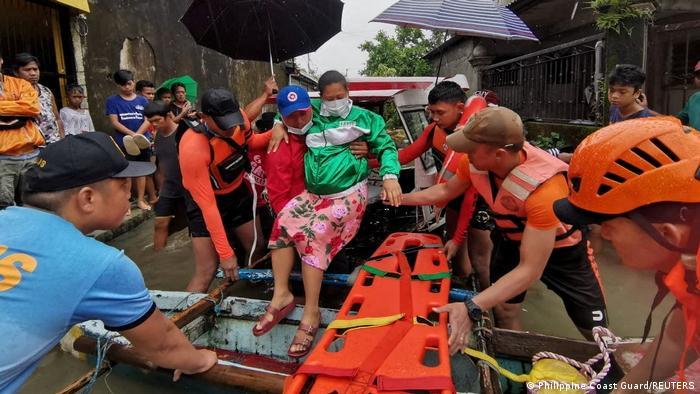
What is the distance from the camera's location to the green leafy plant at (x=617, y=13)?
596 cm

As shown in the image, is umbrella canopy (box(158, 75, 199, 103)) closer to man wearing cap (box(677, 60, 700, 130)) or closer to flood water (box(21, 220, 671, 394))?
flood water (box(21, 220, 671, 394))

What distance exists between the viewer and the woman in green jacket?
313 centimetres

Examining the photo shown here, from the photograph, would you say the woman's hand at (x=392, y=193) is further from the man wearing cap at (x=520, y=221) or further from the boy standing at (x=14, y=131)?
the boy standing at (x=14, y=131)

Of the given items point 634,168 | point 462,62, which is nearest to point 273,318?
point 634,168

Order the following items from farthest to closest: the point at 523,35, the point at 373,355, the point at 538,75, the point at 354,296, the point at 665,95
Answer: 1. the point at 538,75
2. the point at 665,95
3. the point at 523,35
4. the point at 354,296
5. the point at 373,355

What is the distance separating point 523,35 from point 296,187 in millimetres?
2708

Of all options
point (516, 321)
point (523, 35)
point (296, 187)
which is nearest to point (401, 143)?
point (523, 35)

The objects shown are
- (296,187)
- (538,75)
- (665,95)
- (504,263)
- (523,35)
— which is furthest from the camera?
(538,75)

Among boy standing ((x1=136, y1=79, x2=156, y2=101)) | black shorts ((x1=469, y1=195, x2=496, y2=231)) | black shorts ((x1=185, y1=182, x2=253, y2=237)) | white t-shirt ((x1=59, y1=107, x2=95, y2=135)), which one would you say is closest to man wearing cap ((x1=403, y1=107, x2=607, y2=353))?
black shorts ((x1=469, y1=195, x2=496, y2=231))

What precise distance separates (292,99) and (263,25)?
175cm

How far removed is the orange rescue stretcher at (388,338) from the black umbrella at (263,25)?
2.51 meters

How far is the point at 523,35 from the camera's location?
174 inches

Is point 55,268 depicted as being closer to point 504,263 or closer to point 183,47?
point 504,263

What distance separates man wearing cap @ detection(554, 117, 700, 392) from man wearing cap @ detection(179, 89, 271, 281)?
8.08ft
